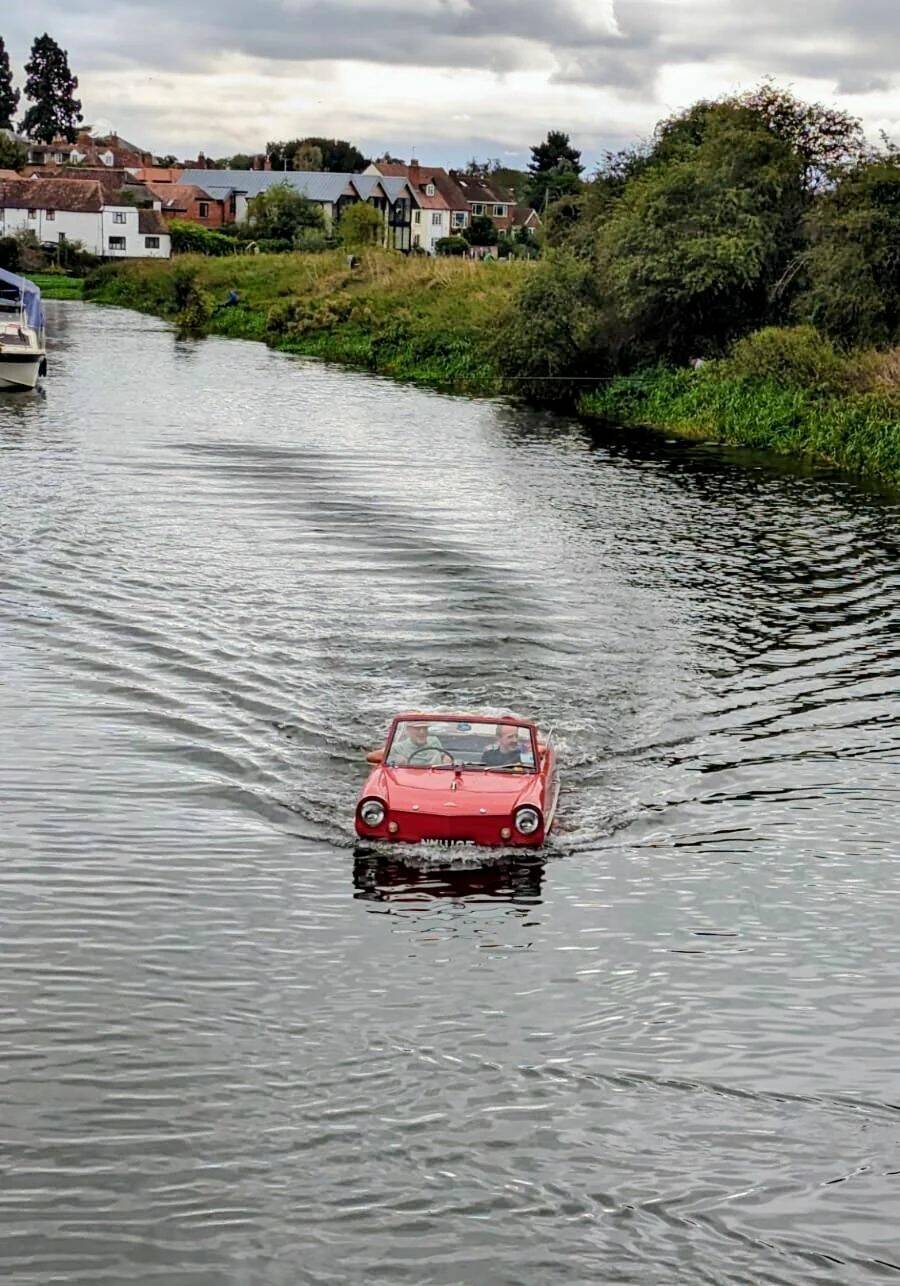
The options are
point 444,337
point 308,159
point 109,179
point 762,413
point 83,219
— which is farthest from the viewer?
point 308,159

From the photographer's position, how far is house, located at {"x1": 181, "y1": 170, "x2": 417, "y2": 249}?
501 feet

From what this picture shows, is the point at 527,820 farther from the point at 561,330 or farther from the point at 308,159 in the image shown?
the point at 308,159

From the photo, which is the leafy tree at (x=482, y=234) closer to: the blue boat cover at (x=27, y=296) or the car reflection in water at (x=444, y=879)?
the blue boat cover at (x=27, y=296)

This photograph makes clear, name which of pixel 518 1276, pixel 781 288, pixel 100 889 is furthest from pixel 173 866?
pixel 781 288

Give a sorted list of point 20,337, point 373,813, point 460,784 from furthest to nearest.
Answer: point 20,337 < point 460,784 < point 373,813

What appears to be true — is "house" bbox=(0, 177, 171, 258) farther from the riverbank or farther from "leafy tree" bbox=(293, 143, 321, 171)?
"leafy tree" bbox=(293, 143, 321, 171)

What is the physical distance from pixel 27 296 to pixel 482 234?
87073 mm

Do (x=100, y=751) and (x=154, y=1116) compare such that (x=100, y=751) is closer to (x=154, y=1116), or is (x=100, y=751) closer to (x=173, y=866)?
(x=173, y=866)

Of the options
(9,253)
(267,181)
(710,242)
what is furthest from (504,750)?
(267,181)

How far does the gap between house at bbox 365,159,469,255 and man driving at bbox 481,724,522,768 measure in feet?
456

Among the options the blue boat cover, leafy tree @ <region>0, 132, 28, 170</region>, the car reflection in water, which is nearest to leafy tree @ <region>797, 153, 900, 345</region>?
the blue boat cover

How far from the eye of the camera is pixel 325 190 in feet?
505

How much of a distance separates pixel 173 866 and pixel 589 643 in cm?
1197

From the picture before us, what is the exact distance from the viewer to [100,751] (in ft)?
74.4
